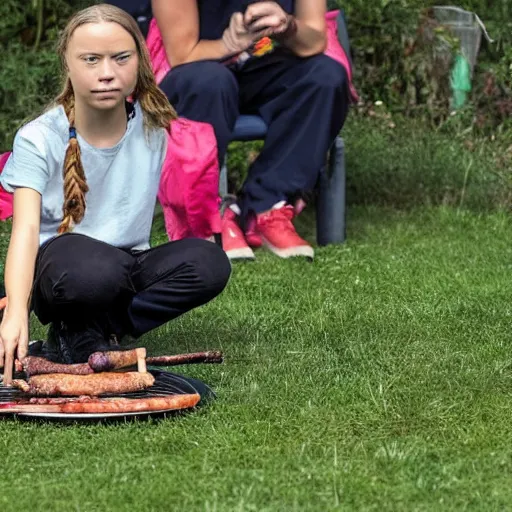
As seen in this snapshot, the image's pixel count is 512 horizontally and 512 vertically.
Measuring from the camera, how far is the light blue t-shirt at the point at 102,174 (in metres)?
3.56

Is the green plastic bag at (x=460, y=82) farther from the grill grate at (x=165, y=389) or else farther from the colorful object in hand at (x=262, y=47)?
the grill grate at (x=165, y=389)

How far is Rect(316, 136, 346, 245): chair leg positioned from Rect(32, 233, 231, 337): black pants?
2.10 metres

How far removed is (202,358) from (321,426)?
472 mm

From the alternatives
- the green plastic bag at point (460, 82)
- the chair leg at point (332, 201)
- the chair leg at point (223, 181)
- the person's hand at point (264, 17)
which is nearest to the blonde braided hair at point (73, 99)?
the person's hand at point (264, 17)

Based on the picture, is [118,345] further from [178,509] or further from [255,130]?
[255,130]

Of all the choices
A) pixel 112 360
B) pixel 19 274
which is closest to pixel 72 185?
pixel 19 274

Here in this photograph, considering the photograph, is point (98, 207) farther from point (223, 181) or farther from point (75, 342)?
point (223, 181)

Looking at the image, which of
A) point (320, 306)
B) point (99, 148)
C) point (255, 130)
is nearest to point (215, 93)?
point (255, 130)

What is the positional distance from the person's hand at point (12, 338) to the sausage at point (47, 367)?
0.70 ft

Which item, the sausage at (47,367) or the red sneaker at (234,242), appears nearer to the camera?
the sausage at (47,367)

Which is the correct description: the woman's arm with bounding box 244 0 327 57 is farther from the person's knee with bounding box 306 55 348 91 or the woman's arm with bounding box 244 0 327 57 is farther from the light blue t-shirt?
the light blue t-shirt

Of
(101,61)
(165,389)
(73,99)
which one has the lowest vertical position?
(165,389)

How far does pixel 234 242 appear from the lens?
18.1 ft

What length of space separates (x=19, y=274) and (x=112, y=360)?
0.35 meters
